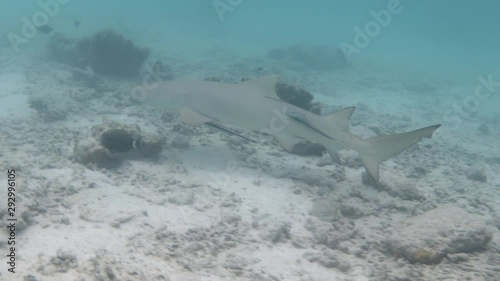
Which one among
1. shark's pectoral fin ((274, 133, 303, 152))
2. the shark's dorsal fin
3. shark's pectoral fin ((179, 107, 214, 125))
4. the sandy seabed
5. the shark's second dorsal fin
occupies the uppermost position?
the shark's second dorsal fin

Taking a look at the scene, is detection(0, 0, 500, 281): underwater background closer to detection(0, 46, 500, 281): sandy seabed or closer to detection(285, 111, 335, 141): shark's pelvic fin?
detection(0, 46, 500, 281): sandy seabed

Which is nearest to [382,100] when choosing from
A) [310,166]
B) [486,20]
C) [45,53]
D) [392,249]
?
[310,166]

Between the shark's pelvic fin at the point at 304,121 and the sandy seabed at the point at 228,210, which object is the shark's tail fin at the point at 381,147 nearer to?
the shark's pelvic fin at the point at 304,121

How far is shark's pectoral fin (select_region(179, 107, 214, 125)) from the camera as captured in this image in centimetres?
608

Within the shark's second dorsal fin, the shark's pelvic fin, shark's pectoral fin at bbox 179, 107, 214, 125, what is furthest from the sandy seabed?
the shark's second dorsal fin

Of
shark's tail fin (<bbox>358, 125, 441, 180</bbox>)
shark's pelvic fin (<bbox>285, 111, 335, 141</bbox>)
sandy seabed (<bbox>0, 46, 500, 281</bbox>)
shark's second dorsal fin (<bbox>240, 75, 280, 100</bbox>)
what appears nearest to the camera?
sandy seabed (<bbox>0, 46, 500, 281</bbox>)

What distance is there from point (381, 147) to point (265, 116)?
1.91 metres

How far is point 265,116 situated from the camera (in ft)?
19.9

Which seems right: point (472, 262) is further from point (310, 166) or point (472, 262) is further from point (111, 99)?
point (111, 99)

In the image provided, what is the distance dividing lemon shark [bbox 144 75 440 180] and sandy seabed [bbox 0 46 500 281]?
2.65 feet

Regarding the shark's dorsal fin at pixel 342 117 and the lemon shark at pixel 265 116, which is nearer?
the lemon shark at pixel 265 116

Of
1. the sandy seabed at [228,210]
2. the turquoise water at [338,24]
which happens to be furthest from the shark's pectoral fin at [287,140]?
the turquoise water at [338,24]

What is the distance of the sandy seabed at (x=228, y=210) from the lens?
353cm

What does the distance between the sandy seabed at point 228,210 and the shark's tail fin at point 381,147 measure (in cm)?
67
